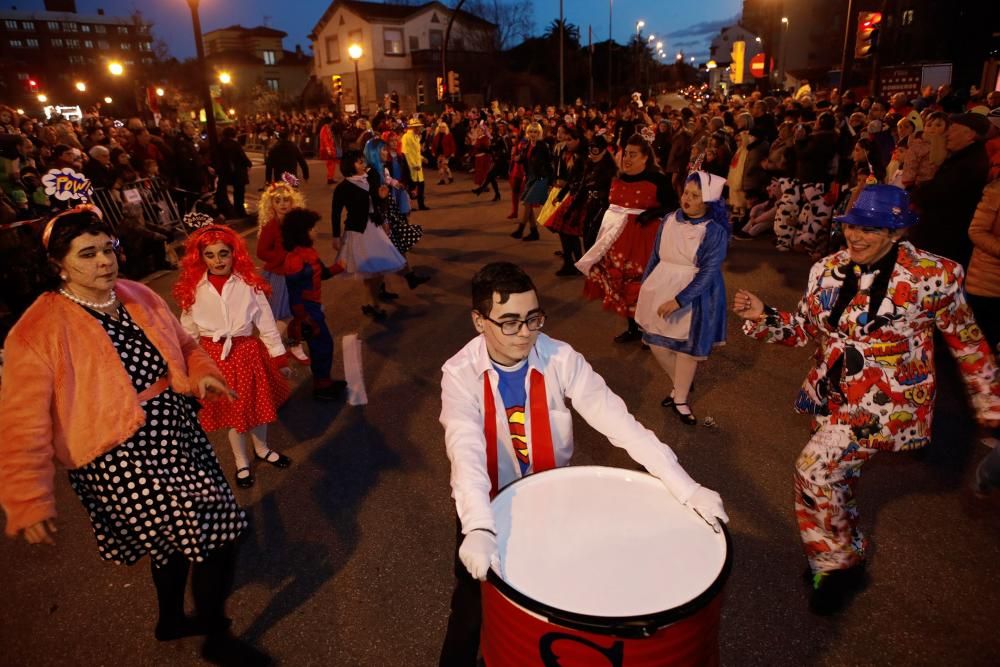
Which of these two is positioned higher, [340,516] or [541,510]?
[541,510]

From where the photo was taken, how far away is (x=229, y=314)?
3.88 meters

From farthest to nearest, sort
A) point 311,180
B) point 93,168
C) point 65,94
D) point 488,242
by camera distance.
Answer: point 65,94 < point 311,180 < point 488,242 < point 93,168

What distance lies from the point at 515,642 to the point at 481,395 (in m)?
0.85

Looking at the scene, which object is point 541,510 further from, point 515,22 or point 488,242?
point 515,22

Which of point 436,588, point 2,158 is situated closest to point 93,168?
point 2,158

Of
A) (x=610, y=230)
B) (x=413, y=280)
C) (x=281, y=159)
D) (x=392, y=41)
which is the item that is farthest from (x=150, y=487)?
(x=392, y=41)

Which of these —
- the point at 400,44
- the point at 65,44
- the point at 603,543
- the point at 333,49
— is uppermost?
the point at 65,44

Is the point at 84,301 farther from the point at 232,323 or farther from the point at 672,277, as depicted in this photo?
the point at 672,277

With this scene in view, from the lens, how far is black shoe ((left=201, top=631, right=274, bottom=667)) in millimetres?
2857

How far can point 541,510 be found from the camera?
2000mm

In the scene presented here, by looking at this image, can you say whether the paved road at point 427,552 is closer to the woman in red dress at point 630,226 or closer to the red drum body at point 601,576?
the woman in red dress at point 630,226

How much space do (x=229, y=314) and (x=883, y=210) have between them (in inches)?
135

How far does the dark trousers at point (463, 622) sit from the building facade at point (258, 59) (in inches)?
2860

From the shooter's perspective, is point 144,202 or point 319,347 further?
point 144,202
